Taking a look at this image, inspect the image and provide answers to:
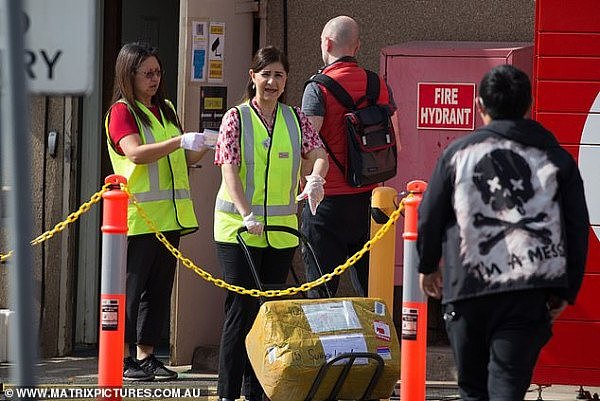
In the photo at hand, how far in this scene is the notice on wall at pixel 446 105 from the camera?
8688 mm

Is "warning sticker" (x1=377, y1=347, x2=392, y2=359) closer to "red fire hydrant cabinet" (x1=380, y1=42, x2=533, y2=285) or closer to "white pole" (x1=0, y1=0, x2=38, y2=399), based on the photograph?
"red fire hydrant cabinet" (x1=380, y1=42, x2=533, y2=285)

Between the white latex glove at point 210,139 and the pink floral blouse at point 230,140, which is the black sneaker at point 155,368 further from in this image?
the pink floral blouse at point 230,140

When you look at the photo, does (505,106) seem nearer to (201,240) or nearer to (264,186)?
(264,186)

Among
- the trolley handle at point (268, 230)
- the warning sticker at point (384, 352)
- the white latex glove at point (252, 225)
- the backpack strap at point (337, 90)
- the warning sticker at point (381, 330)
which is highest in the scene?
the backpack strap at point (337, 90)

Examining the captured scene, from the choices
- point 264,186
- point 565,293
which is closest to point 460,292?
point 565,293

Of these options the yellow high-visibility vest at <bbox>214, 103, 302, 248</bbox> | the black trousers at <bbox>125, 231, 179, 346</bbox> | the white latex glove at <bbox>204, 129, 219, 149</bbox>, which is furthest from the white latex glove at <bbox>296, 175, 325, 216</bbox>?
the black trousers at <bbox>125, 231, 179, 346</bbox>

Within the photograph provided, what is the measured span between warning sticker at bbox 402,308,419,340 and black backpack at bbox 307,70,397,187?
47.5 inches

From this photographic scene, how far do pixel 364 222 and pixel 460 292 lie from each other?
2.52 m

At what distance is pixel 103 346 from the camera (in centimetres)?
692

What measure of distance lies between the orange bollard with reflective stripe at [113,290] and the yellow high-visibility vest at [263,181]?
587 mm

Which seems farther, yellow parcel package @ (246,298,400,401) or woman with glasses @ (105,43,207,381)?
woman with glasses @ (105,43,207,381)

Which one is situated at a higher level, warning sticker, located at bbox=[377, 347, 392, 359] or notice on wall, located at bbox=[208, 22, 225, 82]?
notice on wall, located at bbox=[208, 22, 225, 82]

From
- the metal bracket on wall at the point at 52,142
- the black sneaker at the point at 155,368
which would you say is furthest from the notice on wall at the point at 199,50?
the black sneaker at the point at 155,368

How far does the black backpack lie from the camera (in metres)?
7.82
